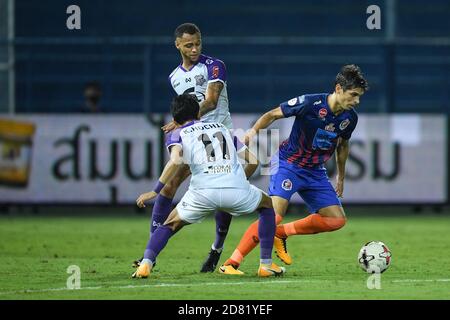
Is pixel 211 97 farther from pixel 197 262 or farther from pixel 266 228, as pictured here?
pixel 197 262

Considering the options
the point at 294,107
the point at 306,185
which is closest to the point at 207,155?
the point at 294,107

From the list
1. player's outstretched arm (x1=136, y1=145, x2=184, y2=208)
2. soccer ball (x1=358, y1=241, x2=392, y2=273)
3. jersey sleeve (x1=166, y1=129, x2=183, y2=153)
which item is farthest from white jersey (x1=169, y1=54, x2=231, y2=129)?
soccer ball (x1=358, y1=241, x2=392, y2=273)

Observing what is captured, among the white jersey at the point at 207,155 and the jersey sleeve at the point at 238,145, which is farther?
the jersey sleeve at the point at 238,145

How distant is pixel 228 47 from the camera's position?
73.7 ft

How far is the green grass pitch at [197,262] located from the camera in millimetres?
9227

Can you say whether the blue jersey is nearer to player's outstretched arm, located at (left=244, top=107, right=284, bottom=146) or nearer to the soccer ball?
player's outstretched arm, located at (left=244, top=107, right=284, bottom=146)

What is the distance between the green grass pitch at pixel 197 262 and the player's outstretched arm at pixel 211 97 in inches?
59.8

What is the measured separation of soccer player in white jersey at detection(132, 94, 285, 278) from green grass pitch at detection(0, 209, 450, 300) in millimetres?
560

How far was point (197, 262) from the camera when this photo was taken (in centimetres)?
1189

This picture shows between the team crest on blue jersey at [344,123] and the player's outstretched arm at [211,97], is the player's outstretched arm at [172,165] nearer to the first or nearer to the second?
the player's outstretched arm at [211,97]

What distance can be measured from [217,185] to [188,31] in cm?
193

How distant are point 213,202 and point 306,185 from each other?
140 centimetres

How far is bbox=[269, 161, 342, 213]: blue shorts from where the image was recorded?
10891 mm

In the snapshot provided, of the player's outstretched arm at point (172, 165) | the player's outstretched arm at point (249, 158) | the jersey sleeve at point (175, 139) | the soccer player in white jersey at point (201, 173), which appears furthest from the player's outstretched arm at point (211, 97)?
the player's outstretched arm at point (172, 165)
